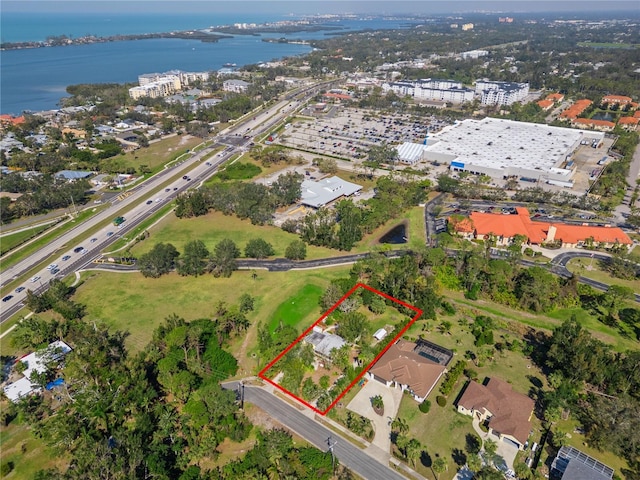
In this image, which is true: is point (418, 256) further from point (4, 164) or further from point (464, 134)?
point (4, 164)

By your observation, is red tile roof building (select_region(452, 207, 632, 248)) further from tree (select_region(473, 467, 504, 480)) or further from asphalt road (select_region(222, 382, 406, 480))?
asphalt road (select_region(222, 382, 406, 480))

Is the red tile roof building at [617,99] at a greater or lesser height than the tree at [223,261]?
greater

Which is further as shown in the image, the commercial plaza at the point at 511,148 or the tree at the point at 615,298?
the commercial plaza at the point at 511,148

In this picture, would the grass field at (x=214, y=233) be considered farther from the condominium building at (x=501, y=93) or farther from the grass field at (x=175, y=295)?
the condominium building at (x=501, y=93)

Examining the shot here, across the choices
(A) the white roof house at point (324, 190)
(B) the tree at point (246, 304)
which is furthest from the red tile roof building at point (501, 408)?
(A) the white roof house at point (324, 190)

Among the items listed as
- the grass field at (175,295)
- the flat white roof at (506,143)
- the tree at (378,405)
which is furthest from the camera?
the flat white roof at (506,143)

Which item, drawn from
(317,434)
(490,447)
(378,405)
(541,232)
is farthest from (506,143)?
(317,434)

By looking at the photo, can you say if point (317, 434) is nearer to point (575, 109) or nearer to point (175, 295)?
point (175, 295)
